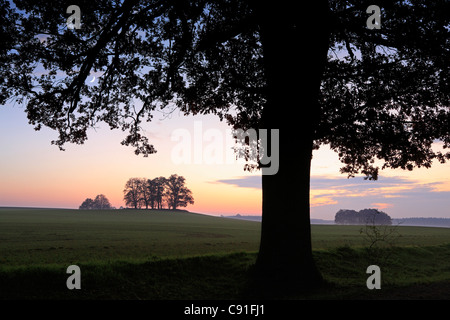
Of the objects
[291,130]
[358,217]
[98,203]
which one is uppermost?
[291,130]

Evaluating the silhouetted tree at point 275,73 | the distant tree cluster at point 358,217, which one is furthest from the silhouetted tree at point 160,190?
the silhouetted tree at point 275,73

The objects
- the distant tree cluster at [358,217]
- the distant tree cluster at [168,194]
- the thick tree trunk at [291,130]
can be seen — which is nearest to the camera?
the thick tree trunk at [291,130]

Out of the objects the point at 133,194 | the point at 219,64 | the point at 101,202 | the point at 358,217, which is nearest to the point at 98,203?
the point at 101,202

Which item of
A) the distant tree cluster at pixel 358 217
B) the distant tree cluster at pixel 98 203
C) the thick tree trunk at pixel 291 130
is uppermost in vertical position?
the thick tree trunk at pixel 291 130

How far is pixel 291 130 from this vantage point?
30.9ft

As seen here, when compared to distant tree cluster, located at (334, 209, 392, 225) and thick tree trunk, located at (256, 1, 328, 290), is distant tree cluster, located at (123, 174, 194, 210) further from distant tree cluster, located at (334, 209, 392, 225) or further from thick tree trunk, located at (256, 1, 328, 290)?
thick tree trunk, located at (256, 1, 328, 290)

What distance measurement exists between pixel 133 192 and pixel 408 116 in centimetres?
12751

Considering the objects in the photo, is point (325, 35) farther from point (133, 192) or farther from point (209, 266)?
point (133, 192)

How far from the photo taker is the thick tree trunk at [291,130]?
29.9ft

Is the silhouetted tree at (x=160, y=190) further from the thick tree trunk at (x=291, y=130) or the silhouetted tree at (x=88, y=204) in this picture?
the thick tree trunk at (x=291, y=130)

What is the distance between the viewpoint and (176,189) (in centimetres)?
12700

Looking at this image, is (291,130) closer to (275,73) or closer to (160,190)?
(275,73)

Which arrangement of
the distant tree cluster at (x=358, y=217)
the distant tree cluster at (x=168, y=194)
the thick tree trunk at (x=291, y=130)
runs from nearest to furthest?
the thick tree trunk at (x=291, y=130) < the distant tree cluster at (x=168, y=194) < the distant tree cluster at (x=358, y=217)
